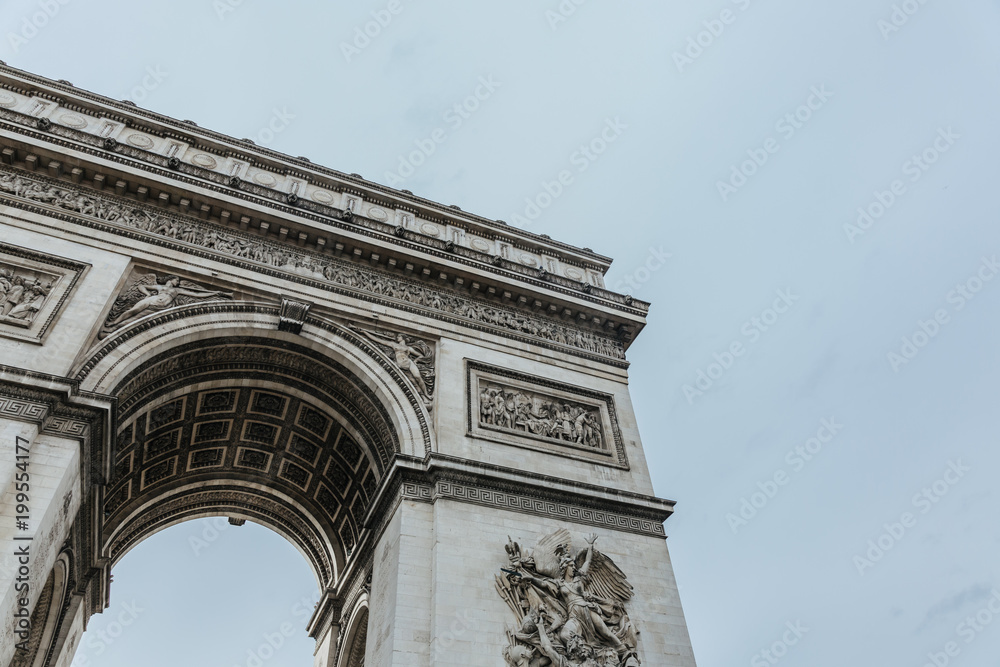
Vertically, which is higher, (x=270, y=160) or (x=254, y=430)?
(x=270, y=160)

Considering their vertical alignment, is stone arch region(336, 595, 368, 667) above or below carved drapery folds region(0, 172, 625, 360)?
below

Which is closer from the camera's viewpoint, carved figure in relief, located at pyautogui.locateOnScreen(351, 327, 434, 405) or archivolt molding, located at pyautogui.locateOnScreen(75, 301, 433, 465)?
archivolt molding, located at pyautogui.locateOnScreen(75, 301, 433, 465)

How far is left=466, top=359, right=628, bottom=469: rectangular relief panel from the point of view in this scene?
46.0 feet

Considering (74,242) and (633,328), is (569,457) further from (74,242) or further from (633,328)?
(74,242)

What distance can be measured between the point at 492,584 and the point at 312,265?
783 centimetres

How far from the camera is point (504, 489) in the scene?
12742 mm

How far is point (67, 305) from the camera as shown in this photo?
12.1 m

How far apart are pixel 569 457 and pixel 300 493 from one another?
750cm

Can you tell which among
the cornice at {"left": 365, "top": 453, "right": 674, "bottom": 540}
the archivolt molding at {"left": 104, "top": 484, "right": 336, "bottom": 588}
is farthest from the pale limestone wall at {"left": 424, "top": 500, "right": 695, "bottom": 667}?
the archivolt molding at {"left": 104, "top": 484, "right": 336, "bottom": 588}

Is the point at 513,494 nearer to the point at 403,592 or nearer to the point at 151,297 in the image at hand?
the point at 403,592

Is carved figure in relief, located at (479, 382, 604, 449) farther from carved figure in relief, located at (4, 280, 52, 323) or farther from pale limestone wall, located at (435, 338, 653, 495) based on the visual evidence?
carved figure in relief, located at (4, 280, 52, 323)

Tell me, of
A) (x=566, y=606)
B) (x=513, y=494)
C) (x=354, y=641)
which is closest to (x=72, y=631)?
(x=354, y=641)

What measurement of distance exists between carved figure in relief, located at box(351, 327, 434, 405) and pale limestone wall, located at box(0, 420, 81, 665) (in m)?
5.79

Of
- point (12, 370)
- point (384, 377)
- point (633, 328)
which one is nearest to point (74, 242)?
point (12, 370)
